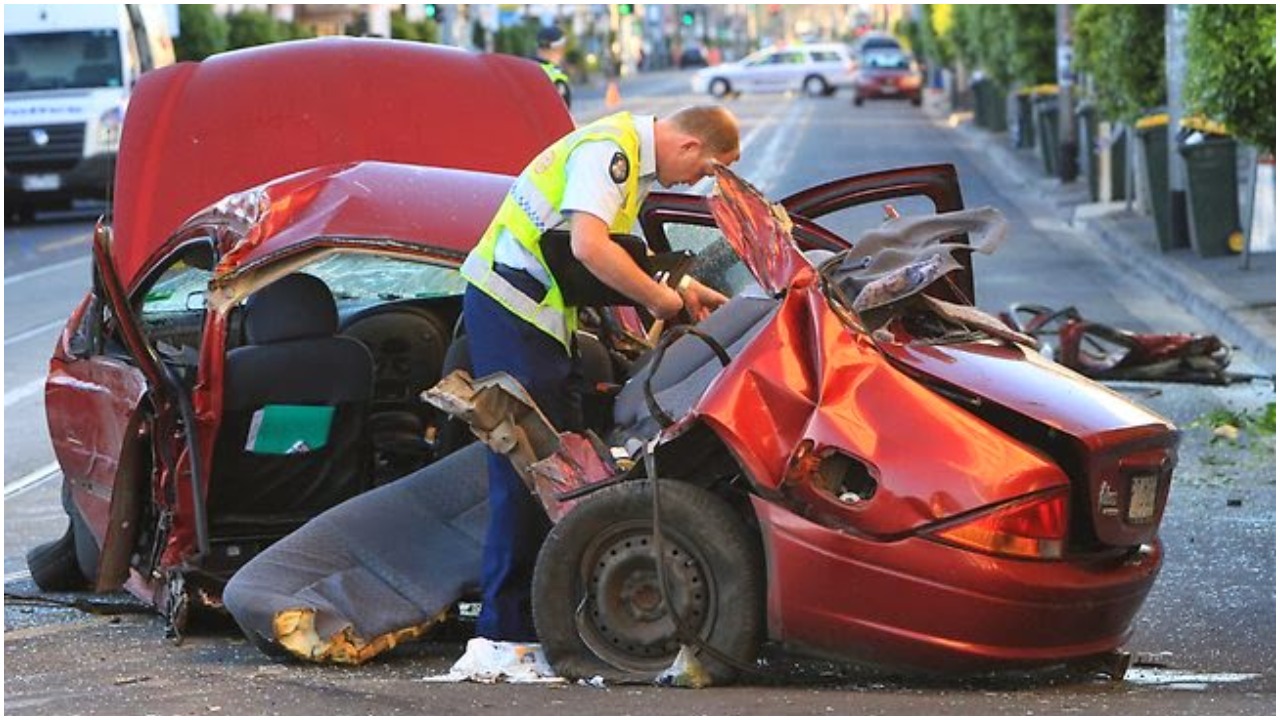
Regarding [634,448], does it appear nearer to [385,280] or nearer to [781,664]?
[781,664]

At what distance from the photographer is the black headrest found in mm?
8289

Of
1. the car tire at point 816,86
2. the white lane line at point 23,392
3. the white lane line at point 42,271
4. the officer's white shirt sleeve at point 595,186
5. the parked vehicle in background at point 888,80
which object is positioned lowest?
the car tire at point 816,86

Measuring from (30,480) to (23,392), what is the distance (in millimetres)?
3742

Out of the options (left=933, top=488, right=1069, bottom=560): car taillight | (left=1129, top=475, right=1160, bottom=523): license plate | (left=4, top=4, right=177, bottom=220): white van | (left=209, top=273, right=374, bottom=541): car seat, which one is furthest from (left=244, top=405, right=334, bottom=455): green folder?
(left=4, top=4, right=177, bottom=220): white van

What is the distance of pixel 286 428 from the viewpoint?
8.28 m

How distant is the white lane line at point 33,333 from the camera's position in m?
19.4

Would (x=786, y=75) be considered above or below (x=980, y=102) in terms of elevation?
below

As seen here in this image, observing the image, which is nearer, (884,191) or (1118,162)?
(884,191)

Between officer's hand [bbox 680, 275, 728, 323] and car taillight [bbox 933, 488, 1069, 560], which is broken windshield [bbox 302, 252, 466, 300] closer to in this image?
officer's hand [bbox 680, 275, 728, 323]

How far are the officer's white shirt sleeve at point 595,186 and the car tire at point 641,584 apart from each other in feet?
2.53

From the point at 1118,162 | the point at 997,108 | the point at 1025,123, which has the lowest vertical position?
the point at 997,108

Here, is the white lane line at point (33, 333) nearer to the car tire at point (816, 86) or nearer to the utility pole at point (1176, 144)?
the utility pole at point (1176, 144)

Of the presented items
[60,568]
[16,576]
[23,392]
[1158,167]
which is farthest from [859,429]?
[1158,167]

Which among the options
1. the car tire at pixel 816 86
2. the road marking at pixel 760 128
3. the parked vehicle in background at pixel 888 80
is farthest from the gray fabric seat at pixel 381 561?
the car tire at pixel 816 86
